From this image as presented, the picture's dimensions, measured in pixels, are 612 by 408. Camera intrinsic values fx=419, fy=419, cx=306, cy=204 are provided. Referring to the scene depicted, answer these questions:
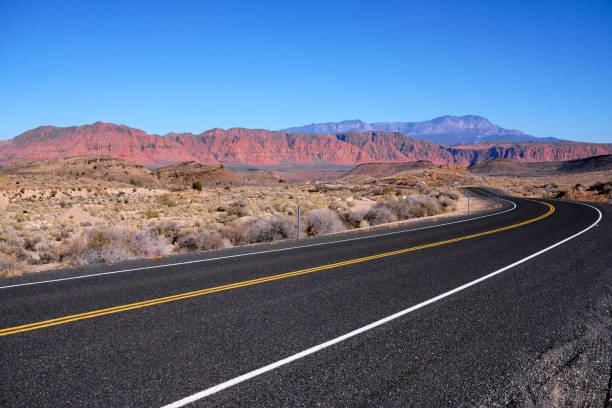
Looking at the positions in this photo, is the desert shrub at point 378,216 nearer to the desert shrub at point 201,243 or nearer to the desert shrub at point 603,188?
the desert shrub at point 201,243

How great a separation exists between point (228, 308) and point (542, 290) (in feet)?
18.8

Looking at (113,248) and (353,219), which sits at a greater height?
(113,248)

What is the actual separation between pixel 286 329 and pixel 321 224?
1290 cm

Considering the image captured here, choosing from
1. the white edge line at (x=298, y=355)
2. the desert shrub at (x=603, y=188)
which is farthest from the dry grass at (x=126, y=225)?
the desert shrub at (x=603, y=188)

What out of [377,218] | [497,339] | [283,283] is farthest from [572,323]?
[377,218]

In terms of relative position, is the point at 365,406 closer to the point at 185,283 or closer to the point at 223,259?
the point at 185,283

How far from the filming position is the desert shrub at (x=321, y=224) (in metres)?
18.3

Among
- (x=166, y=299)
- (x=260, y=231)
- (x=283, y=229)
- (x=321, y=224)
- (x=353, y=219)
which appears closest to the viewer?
(x=166, y=299)

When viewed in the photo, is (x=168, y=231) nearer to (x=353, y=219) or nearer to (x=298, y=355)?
(x=353, y=219)

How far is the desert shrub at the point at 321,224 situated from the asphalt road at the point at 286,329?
7558 millimetres

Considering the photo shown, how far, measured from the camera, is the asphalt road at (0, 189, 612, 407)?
4.16 meters

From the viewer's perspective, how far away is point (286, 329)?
223 inches

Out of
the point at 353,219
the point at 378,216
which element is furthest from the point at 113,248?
the point at 378,216

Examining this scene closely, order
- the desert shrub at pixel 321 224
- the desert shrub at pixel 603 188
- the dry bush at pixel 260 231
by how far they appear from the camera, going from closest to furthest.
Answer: the dry bush at pixel 260 231, the desert shrub at pixel 321 224, the desert shrub at pixel 603 188
